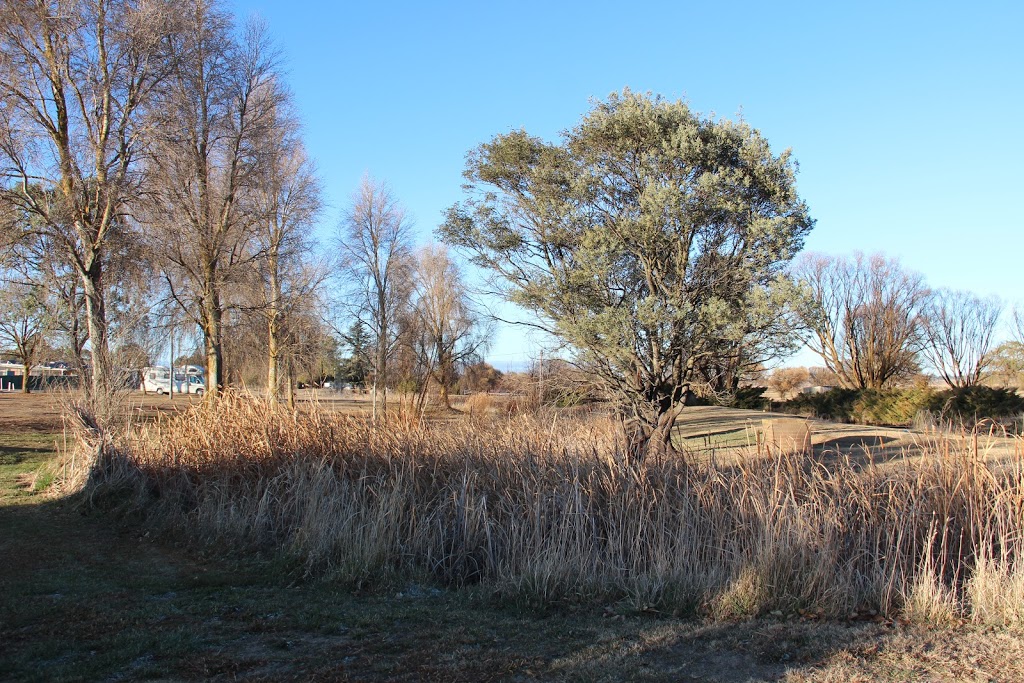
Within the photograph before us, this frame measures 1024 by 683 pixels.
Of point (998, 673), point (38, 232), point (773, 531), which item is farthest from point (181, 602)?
point (38, 232)

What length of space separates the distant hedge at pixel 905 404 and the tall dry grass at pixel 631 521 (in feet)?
53.5

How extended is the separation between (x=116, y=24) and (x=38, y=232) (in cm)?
515

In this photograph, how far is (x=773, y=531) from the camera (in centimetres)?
596

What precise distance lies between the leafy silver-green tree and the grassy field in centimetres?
784

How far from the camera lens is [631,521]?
261 inches

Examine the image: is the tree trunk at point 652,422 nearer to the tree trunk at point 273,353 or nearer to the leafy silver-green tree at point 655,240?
the leafy silver-green tree at point 655,240

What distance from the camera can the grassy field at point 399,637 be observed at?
167 inches

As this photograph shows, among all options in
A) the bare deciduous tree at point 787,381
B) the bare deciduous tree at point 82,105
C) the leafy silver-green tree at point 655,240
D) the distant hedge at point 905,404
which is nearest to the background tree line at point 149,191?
the bare deciduous tree at point 82,105

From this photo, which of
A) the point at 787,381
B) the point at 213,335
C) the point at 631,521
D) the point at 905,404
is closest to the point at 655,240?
the point at 631,521

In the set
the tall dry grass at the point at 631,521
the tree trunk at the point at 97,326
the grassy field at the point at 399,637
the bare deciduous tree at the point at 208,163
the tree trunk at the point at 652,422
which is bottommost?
the grassy field at the point at 399,637

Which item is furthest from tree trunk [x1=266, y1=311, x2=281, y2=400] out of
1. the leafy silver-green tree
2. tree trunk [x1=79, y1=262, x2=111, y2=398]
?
the leafy silver-green tree

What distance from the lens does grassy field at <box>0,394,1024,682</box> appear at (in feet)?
13.9

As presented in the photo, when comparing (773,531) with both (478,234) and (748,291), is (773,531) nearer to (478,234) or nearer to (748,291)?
(748,291)

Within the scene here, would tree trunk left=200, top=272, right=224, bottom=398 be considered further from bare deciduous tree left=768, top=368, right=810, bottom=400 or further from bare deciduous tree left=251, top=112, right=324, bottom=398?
bare deciduous tree left=768, top=368, right=810, bottom=400
